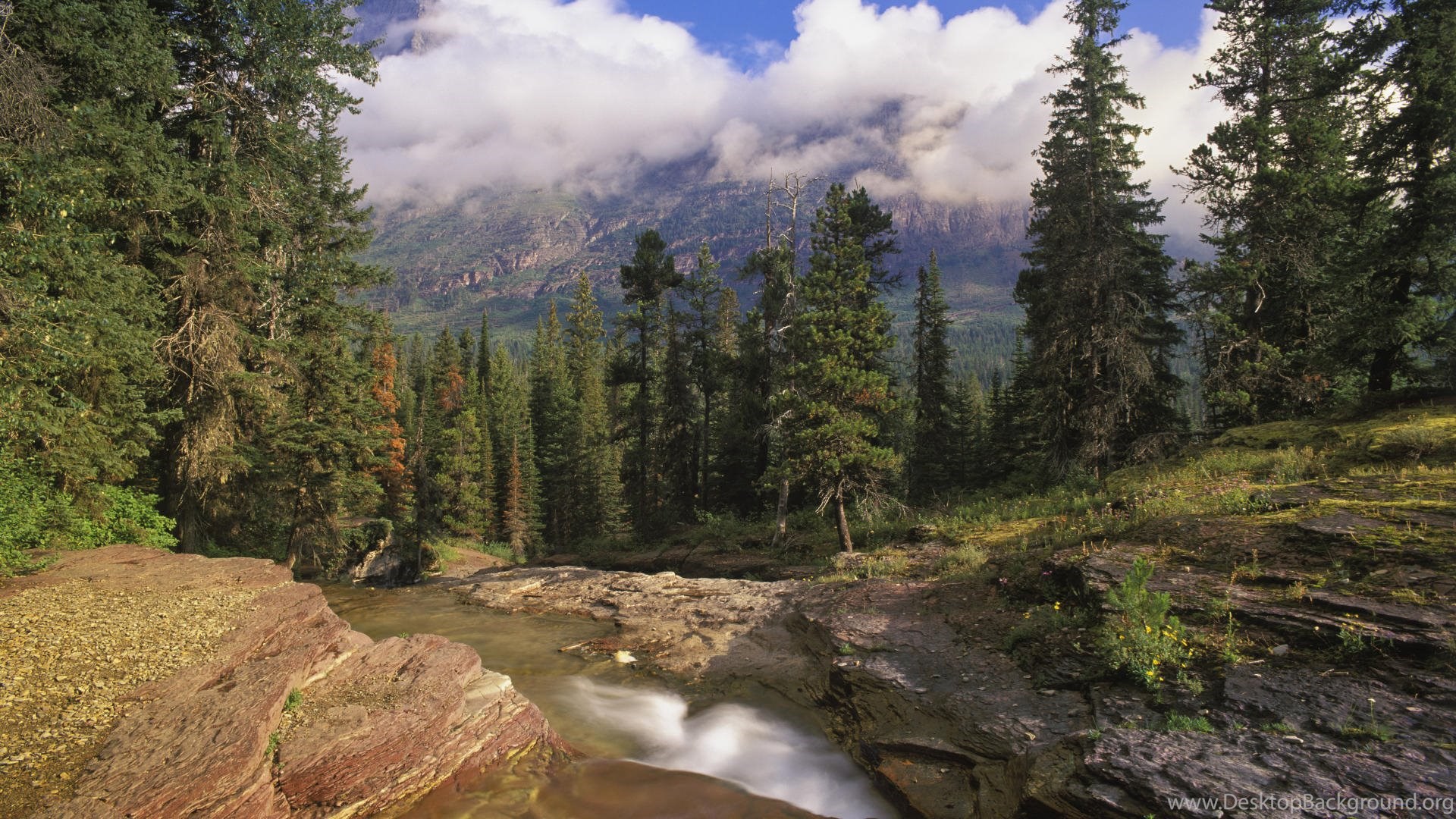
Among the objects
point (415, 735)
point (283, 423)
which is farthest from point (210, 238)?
point (415, 735)

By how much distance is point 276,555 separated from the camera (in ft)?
87.0

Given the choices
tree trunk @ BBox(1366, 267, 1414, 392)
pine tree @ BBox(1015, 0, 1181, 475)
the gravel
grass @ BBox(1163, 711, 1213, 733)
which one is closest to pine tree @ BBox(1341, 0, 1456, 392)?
Result: tree trunk @ BBox(1366, 267, 1414, 392)

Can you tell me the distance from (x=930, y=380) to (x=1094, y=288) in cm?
2072

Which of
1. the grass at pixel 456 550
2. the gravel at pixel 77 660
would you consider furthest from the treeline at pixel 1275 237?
the grass at pixel 456 550

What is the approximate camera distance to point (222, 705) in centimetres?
712

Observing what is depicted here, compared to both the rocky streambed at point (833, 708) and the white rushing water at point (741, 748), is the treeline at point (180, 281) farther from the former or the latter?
the white rushing water at point (741, 748)

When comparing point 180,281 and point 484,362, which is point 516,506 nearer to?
point 484,362

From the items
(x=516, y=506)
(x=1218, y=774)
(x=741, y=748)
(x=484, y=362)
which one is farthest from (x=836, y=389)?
(x=484, y=362)

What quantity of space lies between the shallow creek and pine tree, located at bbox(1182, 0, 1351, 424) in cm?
1892

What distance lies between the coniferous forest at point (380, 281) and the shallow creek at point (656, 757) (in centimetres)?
961

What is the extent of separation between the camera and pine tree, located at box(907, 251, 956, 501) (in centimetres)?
4141

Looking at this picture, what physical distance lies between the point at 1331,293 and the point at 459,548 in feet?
151

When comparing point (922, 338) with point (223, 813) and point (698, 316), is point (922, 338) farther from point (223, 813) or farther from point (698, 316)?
point (223, 813)

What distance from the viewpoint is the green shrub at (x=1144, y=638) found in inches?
294
